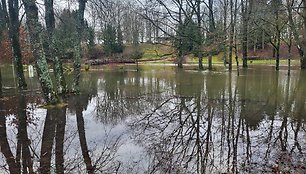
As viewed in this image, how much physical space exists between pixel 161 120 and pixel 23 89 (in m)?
11.5

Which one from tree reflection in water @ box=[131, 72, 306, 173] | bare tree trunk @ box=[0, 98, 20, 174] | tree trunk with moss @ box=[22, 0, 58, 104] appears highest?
tree trunk with moss @ box=[22, 0, 58, 104]

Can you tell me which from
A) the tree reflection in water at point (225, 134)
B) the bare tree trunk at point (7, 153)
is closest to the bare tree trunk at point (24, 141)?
the bare tree trunk at point (7, 153)

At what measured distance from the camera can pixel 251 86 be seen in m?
17.2

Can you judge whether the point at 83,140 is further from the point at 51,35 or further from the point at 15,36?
the point at 15,36

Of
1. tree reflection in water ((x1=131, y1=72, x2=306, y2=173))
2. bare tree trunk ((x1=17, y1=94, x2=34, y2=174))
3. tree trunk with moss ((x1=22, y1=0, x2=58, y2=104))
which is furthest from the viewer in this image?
tree trunk with moss ((x1=22, y1=0, x2=58, y2=104))

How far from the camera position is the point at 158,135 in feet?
26.0

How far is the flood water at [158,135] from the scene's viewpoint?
5.71 meters

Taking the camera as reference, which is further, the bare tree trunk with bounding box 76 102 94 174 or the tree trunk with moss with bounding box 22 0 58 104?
the tree trunk with moss with bounding box 22 0 58 104

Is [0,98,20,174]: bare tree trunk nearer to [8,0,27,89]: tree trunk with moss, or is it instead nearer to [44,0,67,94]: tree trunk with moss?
[44,0,67,94]: tree trunk with moss

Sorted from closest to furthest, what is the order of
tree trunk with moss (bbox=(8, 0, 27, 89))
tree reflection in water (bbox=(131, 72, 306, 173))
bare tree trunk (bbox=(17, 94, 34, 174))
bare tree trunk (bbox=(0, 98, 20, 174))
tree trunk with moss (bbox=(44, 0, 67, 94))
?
bare tree trunk (bbox=(0, 98, 20, 174)) < bare tree trunk (bbox=(17, 94, 34, 174)) < tree reflection in water (bbox=(131, 72, 306, 173)) < tree trunk with moss (bbox=(44, 0, 67, 94)) < tree trunk with moss (bbox=(8, 0, 27, 89))

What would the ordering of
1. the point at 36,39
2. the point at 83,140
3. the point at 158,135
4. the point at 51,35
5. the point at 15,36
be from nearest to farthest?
the point at 83,140 → the point at 158,135 → the point at 36,39 → the point at 51,35 → the point at 15,36

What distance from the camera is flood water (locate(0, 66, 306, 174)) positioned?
5707 mm

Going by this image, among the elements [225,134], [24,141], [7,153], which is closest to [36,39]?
[24,141]

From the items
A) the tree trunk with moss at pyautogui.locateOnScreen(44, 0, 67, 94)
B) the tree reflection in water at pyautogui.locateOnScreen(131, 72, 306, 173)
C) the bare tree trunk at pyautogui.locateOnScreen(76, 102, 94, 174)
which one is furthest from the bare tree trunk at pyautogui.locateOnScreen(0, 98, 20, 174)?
the tree trunk with moss at pyautogui.locateOnScreen(44, 0, 67, 94)
